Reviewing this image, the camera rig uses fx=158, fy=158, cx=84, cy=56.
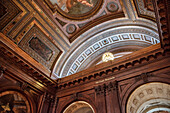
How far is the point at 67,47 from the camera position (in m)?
13.5

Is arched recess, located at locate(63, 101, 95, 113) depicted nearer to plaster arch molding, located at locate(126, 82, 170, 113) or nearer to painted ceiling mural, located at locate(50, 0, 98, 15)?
plaster arch molding, located at locate(126, 82, 170, 113)

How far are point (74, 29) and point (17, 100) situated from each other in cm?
700

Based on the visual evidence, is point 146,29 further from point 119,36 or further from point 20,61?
point 20,61

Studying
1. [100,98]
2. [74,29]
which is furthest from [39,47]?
[100,98]

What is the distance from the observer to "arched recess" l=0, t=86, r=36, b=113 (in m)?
9.06

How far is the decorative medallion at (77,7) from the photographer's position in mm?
12398

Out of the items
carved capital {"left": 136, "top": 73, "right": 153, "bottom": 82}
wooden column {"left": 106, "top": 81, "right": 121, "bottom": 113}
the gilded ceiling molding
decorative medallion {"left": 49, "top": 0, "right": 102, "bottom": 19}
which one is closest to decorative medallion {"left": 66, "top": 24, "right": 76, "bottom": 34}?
decorative medallion {"left": 49, "top": 0, "right": 102, "bottom": 19}

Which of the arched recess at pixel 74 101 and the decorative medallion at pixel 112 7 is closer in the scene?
the arched recess at pixel 74 101

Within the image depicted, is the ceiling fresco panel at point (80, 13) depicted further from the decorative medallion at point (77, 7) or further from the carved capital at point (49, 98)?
the carved capital at point (49, 98)

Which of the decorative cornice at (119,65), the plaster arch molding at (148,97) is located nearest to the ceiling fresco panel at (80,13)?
the decorative cornice at (119,65)

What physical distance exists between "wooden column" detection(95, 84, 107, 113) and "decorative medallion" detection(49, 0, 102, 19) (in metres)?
6.43

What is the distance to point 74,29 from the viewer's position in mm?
13461

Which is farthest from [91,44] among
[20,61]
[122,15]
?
[20,61]

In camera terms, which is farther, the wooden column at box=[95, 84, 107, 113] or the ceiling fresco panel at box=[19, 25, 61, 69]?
the ceiling fresco panel at box=[19, 25, 61, 69]
